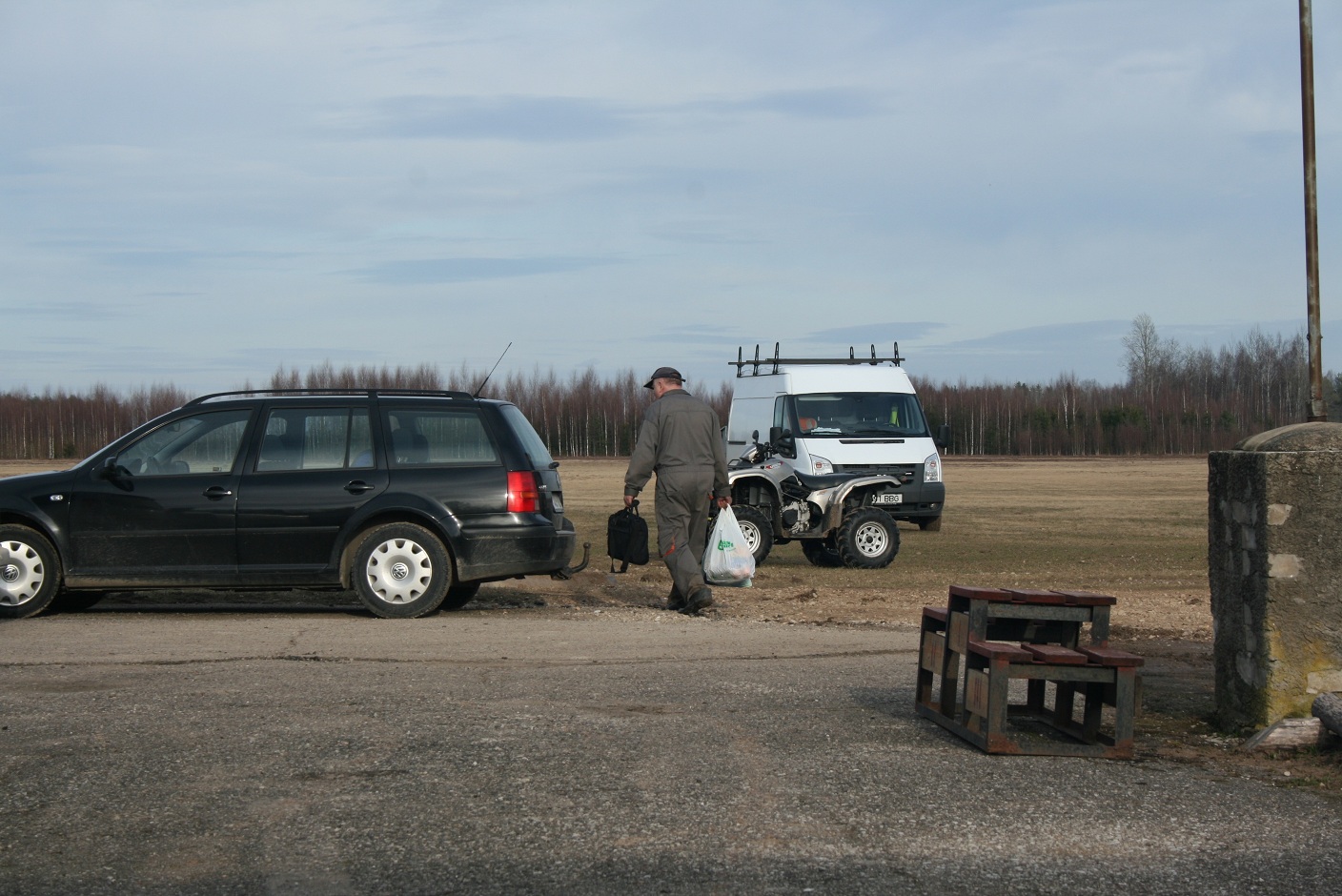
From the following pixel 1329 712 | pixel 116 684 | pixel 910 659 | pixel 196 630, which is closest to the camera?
pixel 1329 712

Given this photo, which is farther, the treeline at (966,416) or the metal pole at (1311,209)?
the treeline at (966,416)

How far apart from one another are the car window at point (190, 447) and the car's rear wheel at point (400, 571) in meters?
1.38

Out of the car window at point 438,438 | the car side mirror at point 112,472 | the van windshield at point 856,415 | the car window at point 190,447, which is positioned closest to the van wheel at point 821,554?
the van windshield at point 856,415

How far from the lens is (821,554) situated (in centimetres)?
1845

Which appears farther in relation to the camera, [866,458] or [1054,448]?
[1054,448]

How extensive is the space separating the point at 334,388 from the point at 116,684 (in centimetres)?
460

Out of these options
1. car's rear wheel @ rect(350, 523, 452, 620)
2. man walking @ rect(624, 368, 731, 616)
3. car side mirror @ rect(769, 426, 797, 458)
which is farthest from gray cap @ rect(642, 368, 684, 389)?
car side mirror @ rect(769, 426, 797, 458)

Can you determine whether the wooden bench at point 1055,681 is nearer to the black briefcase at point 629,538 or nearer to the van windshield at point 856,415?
the black briefcase at point 629,538

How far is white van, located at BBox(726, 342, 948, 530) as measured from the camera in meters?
20.3

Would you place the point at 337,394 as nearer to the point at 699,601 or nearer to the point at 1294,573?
the point at 699,601

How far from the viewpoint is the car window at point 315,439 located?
436 inches

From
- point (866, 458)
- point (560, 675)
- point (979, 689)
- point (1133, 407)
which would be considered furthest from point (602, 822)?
point (1133, 407)

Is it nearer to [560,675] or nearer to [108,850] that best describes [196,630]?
[560,675]

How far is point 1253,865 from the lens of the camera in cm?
458
